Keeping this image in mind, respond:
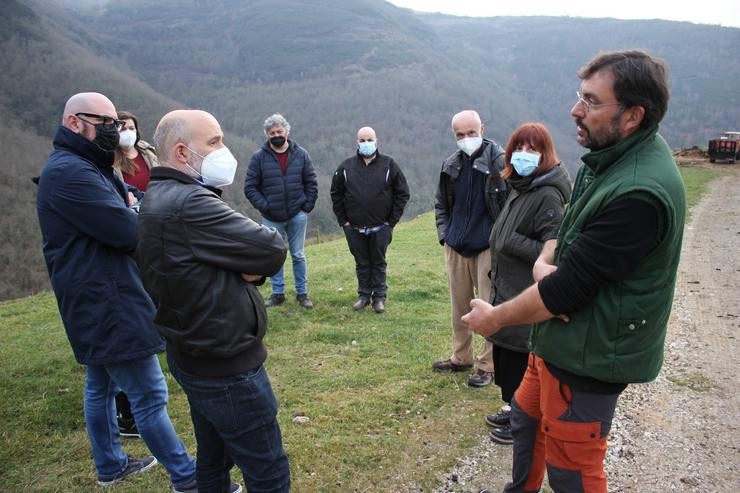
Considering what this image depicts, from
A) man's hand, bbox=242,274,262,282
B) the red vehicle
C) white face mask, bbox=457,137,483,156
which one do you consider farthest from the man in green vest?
the red vehicle

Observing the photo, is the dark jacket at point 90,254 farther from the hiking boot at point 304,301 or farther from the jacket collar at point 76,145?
the hiking boot at point 304,301

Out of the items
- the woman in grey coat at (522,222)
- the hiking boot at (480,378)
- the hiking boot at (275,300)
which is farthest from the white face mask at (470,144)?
the hiking boot at (275,300)

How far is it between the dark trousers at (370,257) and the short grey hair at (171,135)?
15.1 ft

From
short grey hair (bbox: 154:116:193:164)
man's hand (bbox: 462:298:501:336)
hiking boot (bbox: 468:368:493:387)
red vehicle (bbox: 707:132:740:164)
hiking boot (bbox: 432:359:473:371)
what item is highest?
short grey hair (bbox: 154:116:193:164)

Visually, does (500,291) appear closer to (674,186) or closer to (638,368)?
(638,368)

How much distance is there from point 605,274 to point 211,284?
1.62m

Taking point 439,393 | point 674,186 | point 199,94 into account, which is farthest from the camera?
point 199,94

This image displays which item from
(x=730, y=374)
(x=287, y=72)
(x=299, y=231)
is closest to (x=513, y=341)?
(x=730, y=374)

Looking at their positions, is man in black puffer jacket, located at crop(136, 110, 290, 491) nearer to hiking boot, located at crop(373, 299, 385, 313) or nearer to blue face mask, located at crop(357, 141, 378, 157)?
blue face mask, located at crop(357, 141, 378, 157)

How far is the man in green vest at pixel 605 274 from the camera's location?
1.85m

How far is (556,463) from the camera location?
2244 mm

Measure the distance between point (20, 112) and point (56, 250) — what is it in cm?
10104

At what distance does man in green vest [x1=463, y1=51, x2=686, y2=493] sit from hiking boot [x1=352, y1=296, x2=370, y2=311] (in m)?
4.88

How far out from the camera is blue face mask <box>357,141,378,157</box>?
6.66 meters
